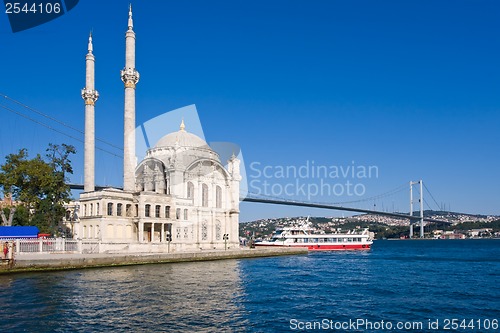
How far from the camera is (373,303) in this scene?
1922 centimetres

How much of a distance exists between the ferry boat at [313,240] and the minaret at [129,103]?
26.1 meters

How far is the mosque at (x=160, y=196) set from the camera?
133 ft

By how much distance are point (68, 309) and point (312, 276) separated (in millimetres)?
15902

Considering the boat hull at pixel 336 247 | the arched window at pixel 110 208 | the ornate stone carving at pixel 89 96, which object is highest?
the ornate stone carving at pixel 89 96

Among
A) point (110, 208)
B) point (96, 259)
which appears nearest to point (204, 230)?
point (110, 208)

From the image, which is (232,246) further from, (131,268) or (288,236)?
(131,268)

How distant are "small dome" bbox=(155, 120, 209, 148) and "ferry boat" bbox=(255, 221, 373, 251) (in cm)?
1739

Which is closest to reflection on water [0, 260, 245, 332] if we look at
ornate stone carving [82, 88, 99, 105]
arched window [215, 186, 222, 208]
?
ornate stone carving [82, 88, 99, 105]

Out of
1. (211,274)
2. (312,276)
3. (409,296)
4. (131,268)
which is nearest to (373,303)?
(409,296)

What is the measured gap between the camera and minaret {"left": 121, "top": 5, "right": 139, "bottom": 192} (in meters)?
42.6

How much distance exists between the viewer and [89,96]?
43.0 metres

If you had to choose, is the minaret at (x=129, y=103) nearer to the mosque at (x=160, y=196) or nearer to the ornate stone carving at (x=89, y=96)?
the mosque at (x=160, y=196)

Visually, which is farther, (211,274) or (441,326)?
(211,274)

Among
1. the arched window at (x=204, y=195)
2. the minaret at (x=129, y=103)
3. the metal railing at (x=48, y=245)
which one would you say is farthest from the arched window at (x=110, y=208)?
the arched window at (x=204, y=195)
